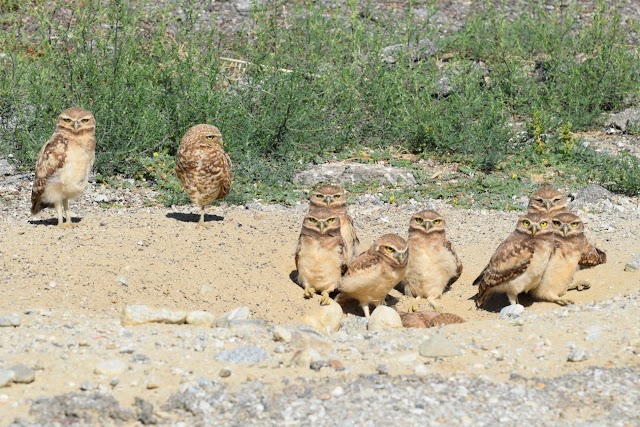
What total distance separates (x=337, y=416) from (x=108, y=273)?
135 inches

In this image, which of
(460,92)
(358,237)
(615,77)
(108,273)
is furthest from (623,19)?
(108,273)

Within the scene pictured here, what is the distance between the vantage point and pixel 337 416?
538 cm

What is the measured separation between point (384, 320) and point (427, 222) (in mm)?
1500

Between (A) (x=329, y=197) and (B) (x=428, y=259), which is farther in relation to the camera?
(A) (x=329, y=197)

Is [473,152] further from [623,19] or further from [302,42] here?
[623,19]

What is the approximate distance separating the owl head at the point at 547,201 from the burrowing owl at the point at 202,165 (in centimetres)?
289

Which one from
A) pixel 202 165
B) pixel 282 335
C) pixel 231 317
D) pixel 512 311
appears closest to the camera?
pixel 282 335

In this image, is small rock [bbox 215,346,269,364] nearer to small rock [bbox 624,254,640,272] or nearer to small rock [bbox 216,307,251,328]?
small rock [bbox 216,307,251,328]

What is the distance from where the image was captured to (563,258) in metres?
8.95

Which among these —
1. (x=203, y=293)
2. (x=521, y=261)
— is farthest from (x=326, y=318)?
(x=521, y=261)

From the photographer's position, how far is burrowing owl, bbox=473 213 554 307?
859cm

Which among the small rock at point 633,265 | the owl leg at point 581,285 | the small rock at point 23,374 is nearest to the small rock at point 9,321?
the small rock at point 23,374

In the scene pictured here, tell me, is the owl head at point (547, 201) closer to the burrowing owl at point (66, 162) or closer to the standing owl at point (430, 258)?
the standing owl at point (430, 258)

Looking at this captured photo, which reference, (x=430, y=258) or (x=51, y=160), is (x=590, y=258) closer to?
(x=430, y=258)
